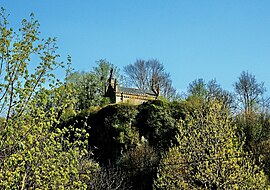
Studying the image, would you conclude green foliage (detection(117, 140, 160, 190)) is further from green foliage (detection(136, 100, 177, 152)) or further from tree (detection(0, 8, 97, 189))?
tree (detection(0, 8, 97, 189))

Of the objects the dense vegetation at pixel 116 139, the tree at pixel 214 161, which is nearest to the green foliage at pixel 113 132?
the dense vegetation at pixel 116 139

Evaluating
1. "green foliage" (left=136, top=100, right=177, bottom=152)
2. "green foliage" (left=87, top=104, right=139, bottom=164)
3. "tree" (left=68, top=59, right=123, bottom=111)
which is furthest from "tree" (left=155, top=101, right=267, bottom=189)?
"tree" (left=68, top=59, right=123, bottom=111)

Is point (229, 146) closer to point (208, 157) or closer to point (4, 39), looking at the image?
point (208, 157)

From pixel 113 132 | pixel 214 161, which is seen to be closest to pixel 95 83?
pixel 113 132

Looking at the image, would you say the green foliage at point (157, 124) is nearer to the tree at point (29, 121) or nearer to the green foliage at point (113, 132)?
the green foliage at point (113, 132)

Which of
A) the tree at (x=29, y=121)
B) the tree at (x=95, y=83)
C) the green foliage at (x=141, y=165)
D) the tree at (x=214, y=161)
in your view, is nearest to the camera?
the tree at (x=29, y=121)

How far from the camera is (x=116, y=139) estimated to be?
80.6 ft

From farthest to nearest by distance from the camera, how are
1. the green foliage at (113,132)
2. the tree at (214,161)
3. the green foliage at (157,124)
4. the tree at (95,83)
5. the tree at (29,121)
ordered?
the tree at (95,83) < the green foliage at (113,132) < the green foliage at (157,124) < the tree at (214,161) < the tree at (29,121)

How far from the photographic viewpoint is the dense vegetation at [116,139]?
21.6 ft

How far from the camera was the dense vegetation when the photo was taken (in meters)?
6.58

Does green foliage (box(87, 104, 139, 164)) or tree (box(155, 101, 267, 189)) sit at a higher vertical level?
green foliage (box(87, 104, 139, 164))

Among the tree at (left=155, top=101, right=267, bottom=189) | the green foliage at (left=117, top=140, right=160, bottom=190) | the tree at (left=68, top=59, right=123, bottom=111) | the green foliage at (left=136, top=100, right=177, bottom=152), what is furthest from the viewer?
the tree at (left=68, top=59, right=123, bottom=111)

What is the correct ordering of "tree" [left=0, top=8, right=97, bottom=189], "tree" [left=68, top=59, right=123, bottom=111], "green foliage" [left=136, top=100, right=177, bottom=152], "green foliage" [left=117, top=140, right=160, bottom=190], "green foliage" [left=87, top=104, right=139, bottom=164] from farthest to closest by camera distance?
"tree" [left=68, top=59, right=123, bottom=111] < "green foliage" [left=87, top=104, right=139, bottom=164] < "green foliage" [left=136, top=100, right=177, bottom=152] < "green foliage" [left=117, top=140, right=160, bottom=190] < "tree" [left=0, top=8, right=97, bottom=189]

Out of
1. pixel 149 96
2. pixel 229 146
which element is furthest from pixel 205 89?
pixel 229 146
